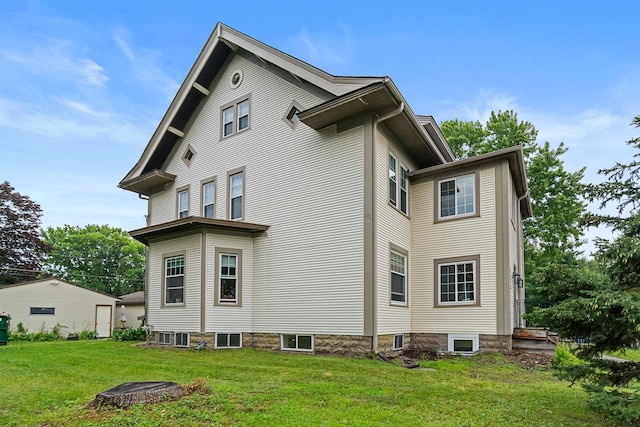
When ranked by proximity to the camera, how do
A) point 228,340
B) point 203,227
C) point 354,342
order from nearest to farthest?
point 354,342 → point 203,227 → point 228,340

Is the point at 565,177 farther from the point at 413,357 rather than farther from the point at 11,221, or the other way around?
the point at 11,221

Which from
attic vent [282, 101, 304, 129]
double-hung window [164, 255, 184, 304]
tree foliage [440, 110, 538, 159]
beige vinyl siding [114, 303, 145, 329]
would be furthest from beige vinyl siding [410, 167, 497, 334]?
beige vinyl siding [114, 303, 145, 329]

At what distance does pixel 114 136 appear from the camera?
23.8 meters

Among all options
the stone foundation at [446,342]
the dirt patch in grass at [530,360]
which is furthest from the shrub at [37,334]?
the dirt patch in grass at [530,360]

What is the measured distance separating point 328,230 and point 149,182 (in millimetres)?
8501

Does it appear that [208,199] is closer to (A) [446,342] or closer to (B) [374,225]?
(B) [374,225]

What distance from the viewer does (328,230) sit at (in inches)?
515

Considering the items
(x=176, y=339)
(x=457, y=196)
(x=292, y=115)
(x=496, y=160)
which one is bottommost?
(x=176, y=339)

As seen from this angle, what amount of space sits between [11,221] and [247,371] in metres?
31.3

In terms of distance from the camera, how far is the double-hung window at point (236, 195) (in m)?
15.5

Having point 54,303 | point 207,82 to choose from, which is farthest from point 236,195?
point 54,303

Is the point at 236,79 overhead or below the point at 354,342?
overhead

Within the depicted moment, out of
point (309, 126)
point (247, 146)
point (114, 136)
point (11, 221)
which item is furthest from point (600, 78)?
point (11, 221)

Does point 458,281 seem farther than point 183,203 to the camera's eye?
No
